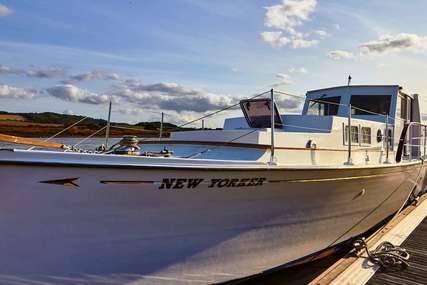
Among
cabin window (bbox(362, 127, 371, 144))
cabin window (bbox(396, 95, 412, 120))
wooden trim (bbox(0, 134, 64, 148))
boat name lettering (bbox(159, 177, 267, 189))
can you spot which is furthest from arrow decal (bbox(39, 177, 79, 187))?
cabin window (bbox(396, 95, 412, 120))

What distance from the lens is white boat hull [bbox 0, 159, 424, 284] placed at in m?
4.35

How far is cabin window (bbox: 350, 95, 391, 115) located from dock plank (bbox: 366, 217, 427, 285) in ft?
11.1

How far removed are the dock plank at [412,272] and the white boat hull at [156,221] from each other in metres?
1.35

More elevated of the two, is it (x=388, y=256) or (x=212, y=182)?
(x=212, y=182)

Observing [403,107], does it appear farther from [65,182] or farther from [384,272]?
[65,182]

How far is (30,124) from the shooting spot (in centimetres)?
528

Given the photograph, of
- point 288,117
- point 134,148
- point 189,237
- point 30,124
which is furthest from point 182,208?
point 288,117

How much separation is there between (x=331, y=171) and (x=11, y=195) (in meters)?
4.37

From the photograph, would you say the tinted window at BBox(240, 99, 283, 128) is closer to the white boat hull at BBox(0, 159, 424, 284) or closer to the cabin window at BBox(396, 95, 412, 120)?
the white boat hull at BBox(0, 159, 424, 284)

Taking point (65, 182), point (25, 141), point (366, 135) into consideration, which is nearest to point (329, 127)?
point (366, 135)

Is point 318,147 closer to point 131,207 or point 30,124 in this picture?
point 131,207

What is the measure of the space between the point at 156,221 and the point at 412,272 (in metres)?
3.61

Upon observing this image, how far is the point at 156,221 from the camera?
193 inches

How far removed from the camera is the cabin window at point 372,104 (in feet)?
31.0
